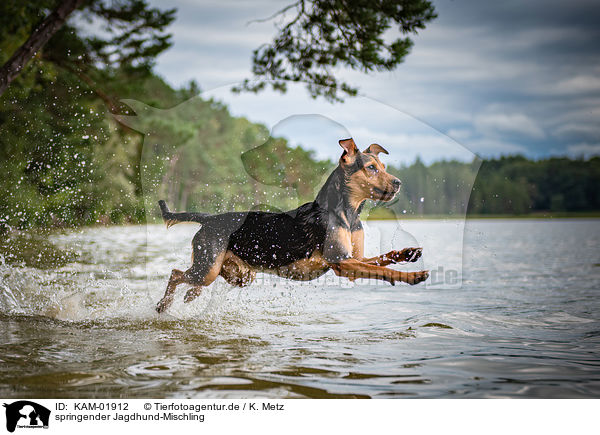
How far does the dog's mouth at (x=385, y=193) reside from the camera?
14.7 feet

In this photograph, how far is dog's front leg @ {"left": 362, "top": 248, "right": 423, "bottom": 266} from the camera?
445 centimetres

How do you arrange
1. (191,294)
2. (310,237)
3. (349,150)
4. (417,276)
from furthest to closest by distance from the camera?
(191,294), (310,237), (349,150), (417,276)

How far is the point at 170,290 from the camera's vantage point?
20.0 feet

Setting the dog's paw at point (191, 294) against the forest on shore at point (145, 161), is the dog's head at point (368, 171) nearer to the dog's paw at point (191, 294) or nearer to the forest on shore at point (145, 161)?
the forest on shore at point (145, 161)

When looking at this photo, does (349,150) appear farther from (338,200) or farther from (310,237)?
(310,237)

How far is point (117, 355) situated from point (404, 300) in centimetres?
515

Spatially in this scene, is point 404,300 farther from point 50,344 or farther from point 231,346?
point 50,344

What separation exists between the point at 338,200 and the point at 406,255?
0.75 m

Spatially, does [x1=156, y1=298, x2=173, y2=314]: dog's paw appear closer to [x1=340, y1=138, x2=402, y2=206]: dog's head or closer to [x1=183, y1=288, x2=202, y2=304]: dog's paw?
[x1=183, y1=288, x2=202, y2=304]: dog's paw

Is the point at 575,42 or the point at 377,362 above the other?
the point at 575,42

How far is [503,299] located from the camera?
28.7 feet

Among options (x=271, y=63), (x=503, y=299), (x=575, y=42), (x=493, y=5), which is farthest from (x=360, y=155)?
(x=575, y=42)

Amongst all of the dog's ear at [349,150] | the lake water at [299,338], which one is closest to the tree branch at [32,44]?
the lake water at [299,338]
